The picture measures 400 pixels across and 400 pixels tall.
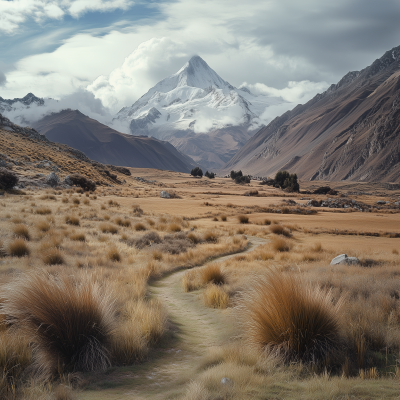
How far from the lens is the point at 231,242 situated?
17938 millimetres

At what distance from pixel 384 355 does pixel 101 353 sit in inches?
168

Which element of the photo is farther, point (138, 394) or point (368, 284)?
point (368, 284)

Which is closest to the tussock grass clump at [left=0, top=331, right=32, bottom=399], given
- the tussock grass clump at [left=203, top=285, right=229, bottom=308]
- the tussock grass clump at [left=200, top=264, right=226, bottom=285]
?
the tussock grass clump at [left=203, top=285, right=229, bottom=308]

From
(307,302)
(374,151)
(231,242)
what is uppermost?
(374,151)

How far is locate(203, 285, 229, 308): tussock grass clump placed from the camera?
8000 millimetres

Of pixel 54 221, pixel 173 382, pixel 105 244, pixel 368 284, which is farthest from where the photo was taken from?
pixel 54 221

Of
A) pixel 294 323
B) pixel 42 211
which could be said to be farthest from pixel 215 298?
pixel 42 211

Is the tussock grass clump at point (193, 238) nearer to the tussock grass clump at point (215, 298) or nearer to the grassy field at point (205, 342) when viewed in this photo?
the tussock grass clump at point (215, 298)

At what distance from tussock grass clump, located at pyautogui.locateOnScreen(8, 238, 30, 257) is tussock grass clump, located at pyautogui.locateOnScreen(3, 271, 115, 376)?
6155 millimetres

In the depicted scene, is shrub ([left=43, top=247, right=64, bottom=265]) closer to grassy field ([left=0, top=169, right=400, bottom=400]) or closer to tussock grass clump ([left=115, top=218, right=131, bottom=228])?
grassy field ([left=0, top=169, right=400, bottom=400])

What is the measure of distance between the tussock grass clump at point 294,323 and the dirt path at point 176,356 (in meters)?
1.15

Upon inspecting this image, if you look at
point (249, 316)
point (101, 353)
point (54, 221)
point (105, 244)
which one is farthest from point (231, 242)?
point (101, 353)

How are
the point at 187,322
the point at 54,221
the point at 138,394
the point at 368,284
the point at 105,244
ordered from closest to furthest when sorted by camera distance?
the point at 138,394 < the point at 187,322 < the point at 368,284 < the point at 105,244 < the point at 54,221

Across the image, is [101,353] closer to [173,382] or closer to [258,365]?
[173,382]
